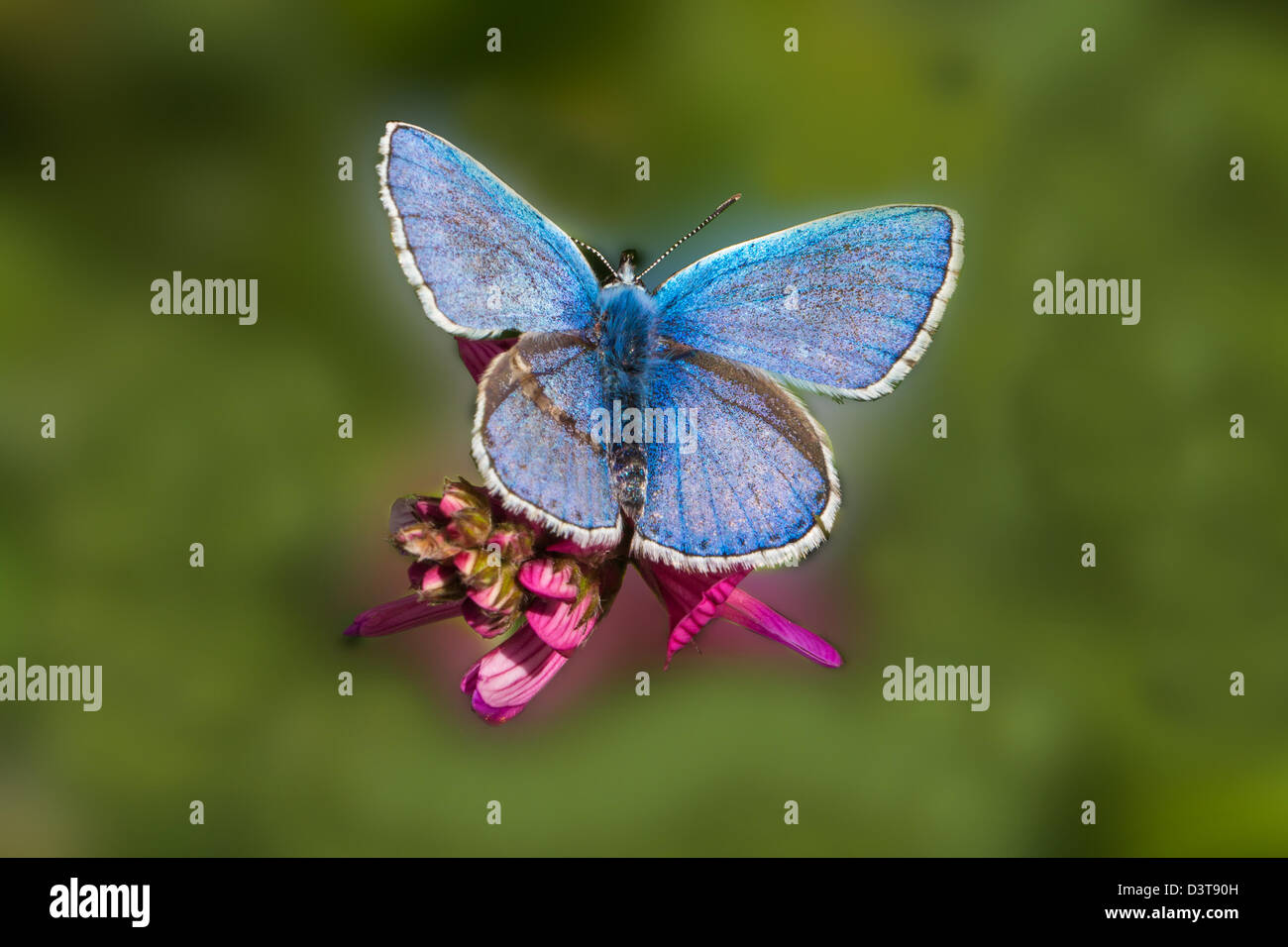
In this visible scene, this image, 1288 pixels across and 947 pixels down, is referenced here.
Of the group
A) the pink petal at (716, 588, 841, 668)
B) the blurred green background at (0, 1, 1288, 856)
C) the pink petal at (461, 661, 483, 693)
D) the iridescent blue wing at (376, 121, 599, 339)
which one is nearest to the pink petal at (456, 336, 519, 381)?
the iridescent blue wing at (376, 121, 599, 339)

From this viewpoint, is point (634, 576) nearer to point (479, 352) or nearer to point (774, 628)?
point (774, 628)

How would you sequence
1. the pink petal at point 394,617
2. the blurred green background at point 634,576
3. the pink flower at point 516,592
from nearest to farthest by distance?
the pink flower at point 516,592 < the pink petal at point 394,617 < the blurred green background at point 634,576

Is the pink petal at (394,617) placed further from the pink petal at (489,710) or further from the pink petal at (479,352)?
the pink petal at (479,352)

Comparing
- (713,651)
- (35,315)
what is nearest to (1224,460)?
(713,651)

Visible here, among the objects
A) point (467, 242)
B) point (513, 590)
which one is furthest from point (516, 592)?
point (467, 242)

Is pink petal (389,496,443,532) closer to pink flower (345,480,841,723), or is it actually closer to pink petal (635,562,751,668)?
pink flower (345,480,841,723)

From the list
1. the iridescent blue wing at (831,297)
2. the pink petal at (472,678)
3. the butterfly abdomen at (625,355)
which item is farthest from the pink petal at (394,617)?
the iridescent blue wing at (831,297)
